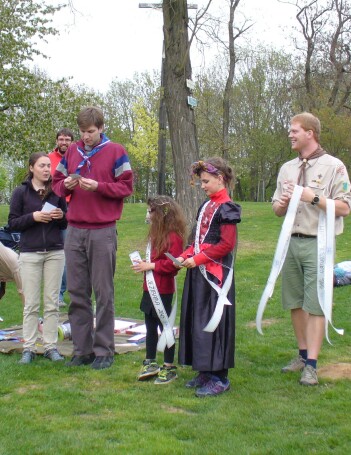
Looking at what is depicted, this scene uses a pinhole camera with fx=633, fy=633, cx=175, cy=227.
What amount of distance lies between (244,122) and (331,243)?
125 ft

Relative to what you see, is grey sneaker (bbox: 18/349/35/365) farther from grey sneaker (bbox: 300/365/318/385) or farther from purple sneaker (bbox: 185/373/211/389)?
grey sneaker (bbox: 300/365/318/385)

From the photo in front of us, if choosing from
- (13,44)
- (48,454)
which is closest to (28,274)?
(48,454)

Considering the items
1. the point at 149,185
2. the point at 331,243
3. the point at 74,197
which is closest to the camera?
the point at 331,243

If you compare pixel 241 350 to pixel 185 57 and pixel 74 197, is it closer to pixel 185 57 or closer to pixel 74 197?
pixel 74 197

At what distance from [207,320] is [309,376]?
0.92 metres

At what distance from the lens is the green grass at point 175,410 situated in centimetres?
379

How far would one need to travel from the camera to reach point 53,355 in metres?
5.96

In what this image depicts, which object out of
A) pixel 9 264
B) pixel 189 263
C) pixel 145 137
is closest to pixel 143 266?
pixel 189 263

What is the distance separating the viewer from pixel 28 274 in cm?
602

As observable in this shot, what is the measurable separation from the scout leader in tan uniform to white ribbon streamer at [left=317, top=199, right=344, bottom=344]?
0.09 meters

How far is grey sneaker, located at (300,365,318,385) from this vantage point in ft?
16.2

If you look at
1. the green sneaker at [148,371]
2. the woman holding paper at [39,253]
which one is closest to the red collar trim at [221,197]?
the green sneaker at [148,371]

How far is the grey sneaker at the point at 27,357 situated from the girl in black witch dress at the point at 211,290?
5.26 feet

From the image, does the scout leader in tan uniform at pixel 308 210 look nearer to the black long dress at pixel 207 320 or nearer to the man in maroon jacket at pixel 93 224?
the black long dress at pixel 207 320
